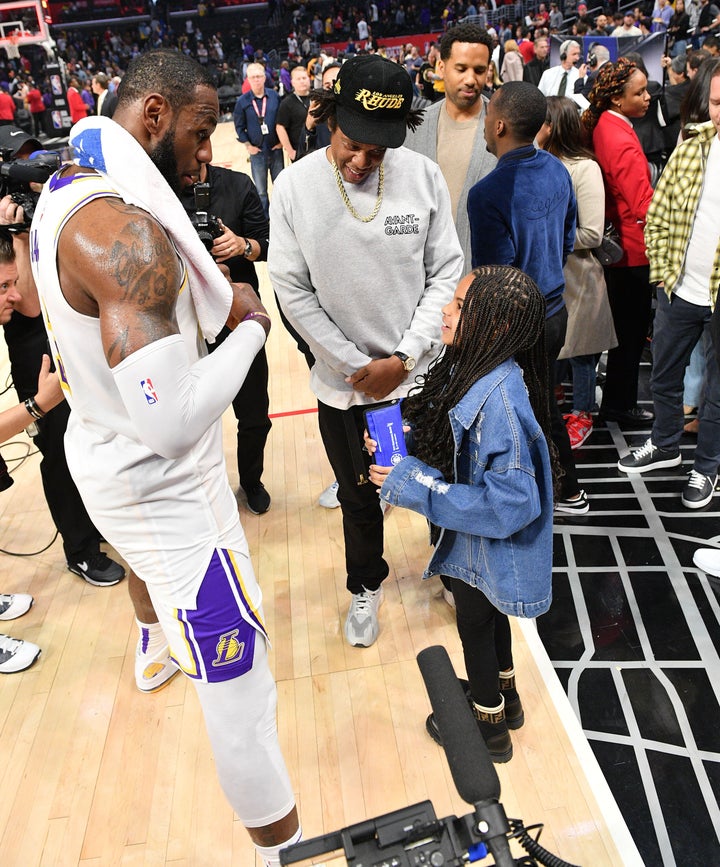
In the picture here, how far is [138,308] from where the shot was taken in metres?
1.25

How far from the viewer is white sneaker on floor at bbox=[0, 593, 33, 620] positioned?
2.97 meters

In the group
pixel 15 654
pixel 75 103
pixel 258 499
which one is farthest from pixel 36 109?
pixel 15 654

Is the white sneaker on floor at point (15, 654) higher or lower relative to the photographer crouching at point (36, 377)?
lower

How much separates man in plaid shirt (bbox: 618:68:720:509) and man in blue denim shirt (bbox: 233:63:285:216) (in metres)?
5.41

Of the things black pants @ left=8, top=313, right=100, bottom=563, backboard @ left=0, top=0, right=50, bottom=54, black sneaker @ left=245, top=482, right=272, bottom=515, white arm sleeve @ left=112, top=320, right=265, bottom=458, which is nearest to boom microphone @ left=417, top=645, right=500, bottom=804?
white arm sleeve @ left=112, top=320, right=265, bottom=458

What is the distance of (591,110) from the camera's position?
3.60 meters

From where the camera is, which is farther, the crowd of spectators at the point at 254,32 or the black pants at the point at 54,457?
the crowd of spectators at the point at 254,32

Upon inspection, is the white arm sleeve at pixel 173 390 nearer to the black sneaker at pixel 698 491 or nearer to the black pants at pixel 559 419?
the black pants at pixel 559 419

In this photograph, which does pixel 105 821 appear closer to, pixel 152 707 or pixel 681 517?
pixel 152 707

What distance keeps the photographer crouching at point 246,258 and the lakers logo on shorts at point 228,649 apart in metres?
1.20

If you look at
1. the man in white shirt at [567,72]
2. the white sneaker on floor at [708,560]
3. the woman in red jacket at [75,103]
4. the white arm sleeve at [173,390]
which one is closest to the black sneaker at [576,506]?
the white sneaker on floor at [708,560]

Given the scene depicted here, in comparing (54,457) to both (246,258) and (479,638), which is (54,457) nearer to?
(246,258)

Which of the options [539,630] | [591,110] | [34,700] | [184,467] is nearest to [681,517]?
[539,630]

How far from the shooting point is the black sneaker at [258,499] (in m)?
3.48
